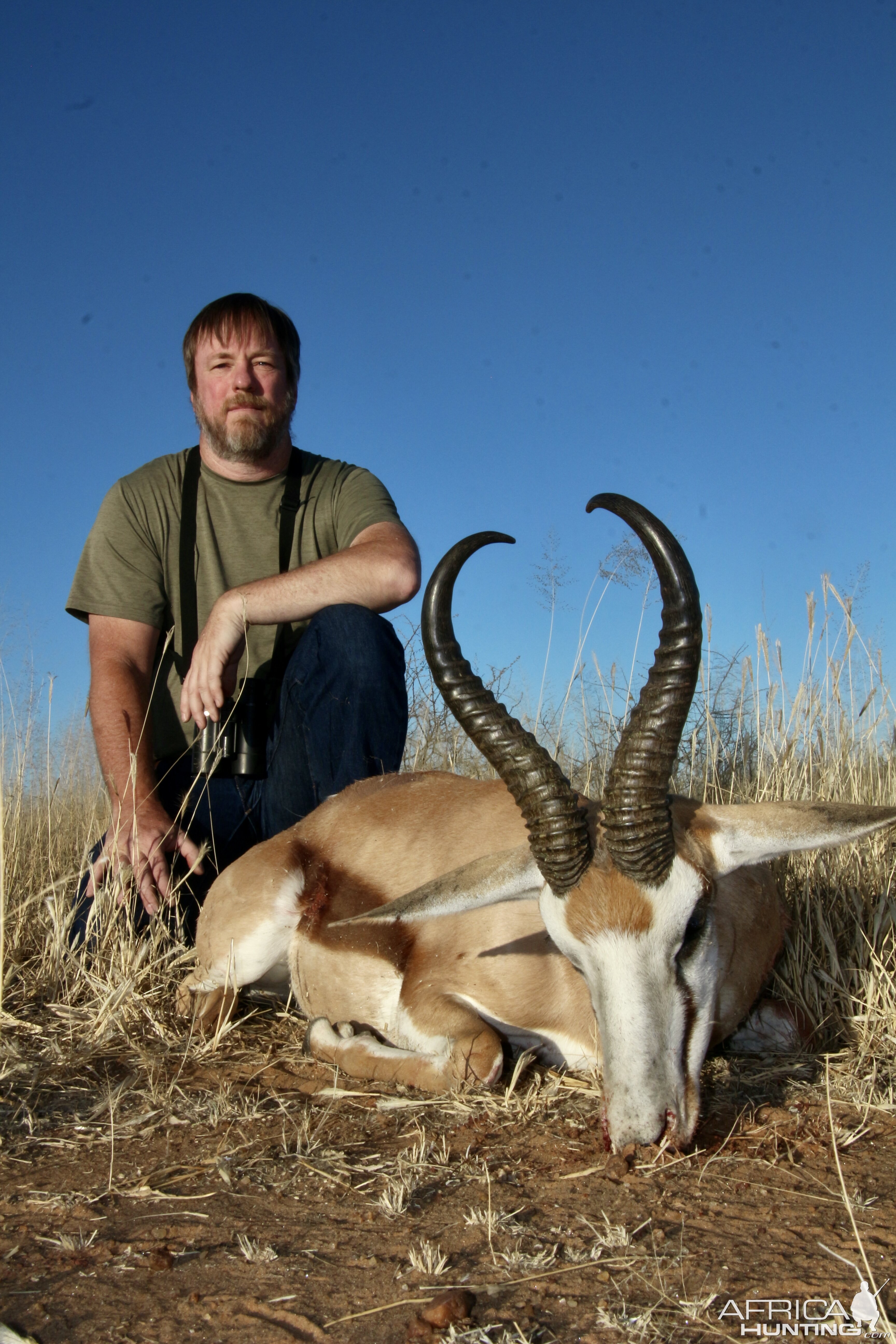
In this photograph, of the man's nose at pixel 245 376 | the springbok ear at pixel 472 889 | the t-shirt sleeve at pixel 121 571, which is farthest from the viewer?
the man's nose at pixel 245 376

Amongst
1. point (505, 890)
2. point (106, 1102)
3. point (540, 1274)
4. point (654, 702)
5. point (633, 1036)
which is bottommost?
point (106, 1102)

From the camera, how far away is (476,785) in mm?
4750

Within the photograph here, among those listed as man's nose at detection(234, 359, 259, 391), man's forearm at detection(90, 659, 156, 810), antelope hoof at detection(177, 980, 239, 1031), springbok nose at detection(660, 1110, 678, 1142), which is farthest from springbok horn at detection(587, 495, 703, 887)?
man's nose at detection(234, 359, 259, 391)

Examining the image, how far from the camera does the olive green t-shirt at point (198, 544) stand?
582 centimetres

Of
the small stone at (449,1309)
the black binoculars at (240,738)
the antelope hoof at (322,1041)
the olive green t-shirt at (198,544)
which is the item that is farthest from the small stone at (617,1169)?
the olive green t-shirt at (198,544)

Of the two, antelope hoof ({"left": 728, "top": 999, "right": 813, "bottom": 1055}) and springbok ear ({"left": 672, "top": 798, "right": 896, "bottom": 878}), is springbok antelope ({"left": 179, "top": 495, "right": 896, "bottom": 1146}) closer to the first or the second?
springbok ear ({"left": 672, "top": 798, "right": 896, "bottom": 878})

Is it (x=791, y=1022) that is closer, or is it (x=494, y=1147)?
(x=494, y=1147)

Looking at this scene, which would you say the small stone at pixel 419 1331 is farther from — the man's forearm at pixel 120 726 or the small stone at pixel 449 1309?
the man's forearm at pixel 120 726

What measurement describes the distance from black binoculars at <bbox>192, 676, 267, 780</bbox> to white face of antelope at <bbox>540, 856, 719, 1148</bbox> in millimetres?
2647

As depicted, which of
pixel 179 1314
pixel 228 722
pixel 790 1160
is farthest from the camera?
pixel 228 722

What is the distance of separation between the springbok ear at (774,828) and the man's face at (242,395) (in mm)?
3816

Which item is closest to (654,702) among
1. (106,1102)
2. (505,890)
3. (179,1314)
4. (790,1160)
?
(505,890)

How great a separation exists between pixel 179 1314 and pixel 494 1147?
3.95 feet

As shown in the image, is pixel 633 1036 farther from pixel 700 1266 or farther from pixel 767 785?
pixel 767 785
